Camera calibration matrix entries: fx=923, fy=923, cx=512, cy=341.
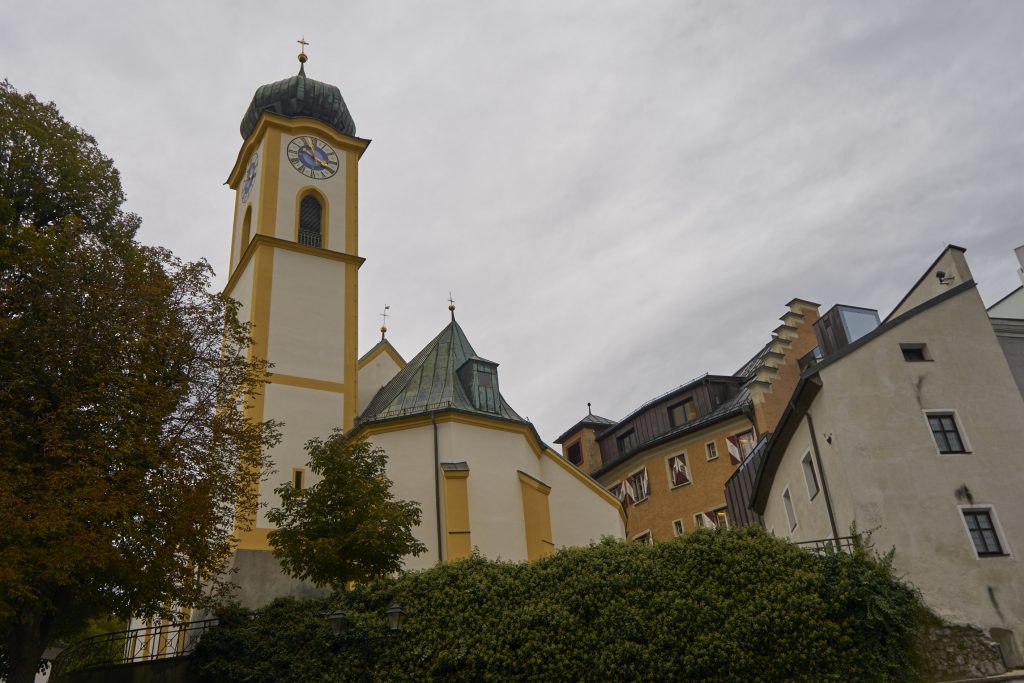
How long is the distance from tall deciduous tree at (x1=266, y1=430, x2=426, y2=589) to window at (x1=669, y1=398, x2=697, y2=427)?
55.7ft

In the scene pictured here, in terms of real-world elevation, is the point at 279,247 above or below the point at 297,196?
below

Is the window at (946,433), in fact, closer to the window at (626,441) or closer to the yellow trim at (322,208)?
the window at (626,441)

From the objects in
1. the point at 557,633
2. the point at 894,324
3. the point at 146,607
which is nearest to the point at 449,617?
the point at 557,633

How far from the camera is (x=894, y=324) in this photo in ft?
60.0

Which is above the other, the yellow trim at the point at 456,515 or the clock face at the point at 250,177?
the clock face at the point at 250,177

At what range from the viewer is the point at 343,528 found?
19734 millimetres

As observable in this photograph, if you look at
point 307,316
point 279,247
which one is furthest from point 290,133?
point 307,316

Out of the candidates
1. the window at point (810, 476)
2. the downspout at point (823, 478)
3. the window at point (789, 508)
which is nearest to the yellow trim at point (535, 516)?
the window at point (789, 508)

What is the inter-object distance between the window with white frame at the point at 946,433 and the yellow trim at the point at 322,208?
20698mm

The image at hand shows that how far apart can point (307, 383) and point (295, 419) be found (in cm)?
133

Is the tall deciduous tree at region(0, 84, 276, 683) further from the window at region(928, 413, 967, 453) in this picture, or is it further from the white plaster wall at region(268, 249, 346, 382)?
the window at region(928, 413, 967, 453)

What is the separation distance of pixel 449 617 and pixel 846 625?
6.91 meters

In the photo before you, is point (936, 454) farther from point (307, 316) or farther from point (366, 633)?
point (307, 316)

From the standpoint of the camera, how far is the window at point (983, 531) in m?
16.4
